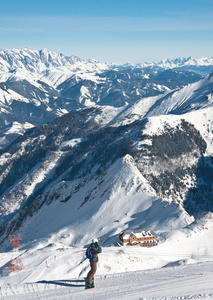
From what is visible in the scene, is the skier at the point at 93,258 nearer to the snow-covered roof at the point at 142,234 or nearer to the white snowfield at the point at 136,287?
the white snowfield at the point at 136,287

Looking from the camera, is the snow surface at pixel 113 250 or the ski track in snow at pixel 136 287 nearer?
the ski track in snow at pixel 136 287

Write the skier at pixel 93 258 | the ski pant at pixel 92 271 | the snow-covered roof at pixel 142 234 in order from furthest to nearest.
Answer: the snow-covered roof at pixel 142 234, the ski pant at pixel 92 271, the skier at pixel 93 258

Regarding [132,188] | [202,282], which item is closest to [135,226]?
[132,188]

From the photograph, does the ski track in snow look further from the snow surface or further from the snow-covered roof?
the snow-covered roof

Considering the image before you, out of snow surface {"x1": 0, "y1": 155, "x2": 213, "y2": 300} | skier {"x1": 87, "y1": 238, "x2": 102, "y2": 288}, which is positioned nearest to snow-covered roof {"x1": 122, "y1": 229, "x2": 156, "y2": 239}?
snow surface {"x1": 0, "y1": 155, "x2": 213, "y2": 300}

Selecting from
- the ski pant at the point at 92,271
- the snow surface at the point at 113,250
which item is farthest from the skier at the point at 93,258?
the snow surface at the point at 113,250

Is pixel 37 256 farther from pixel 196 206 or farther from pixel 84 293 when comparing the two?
Result: pixel 196 206

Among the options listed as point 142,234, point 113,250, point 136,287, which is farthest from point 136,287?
point 142,234

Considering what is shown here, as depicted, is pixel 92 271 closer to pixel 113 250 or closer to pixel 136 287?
pixel 136 287

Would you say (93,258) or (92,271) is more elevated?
(93,258)
